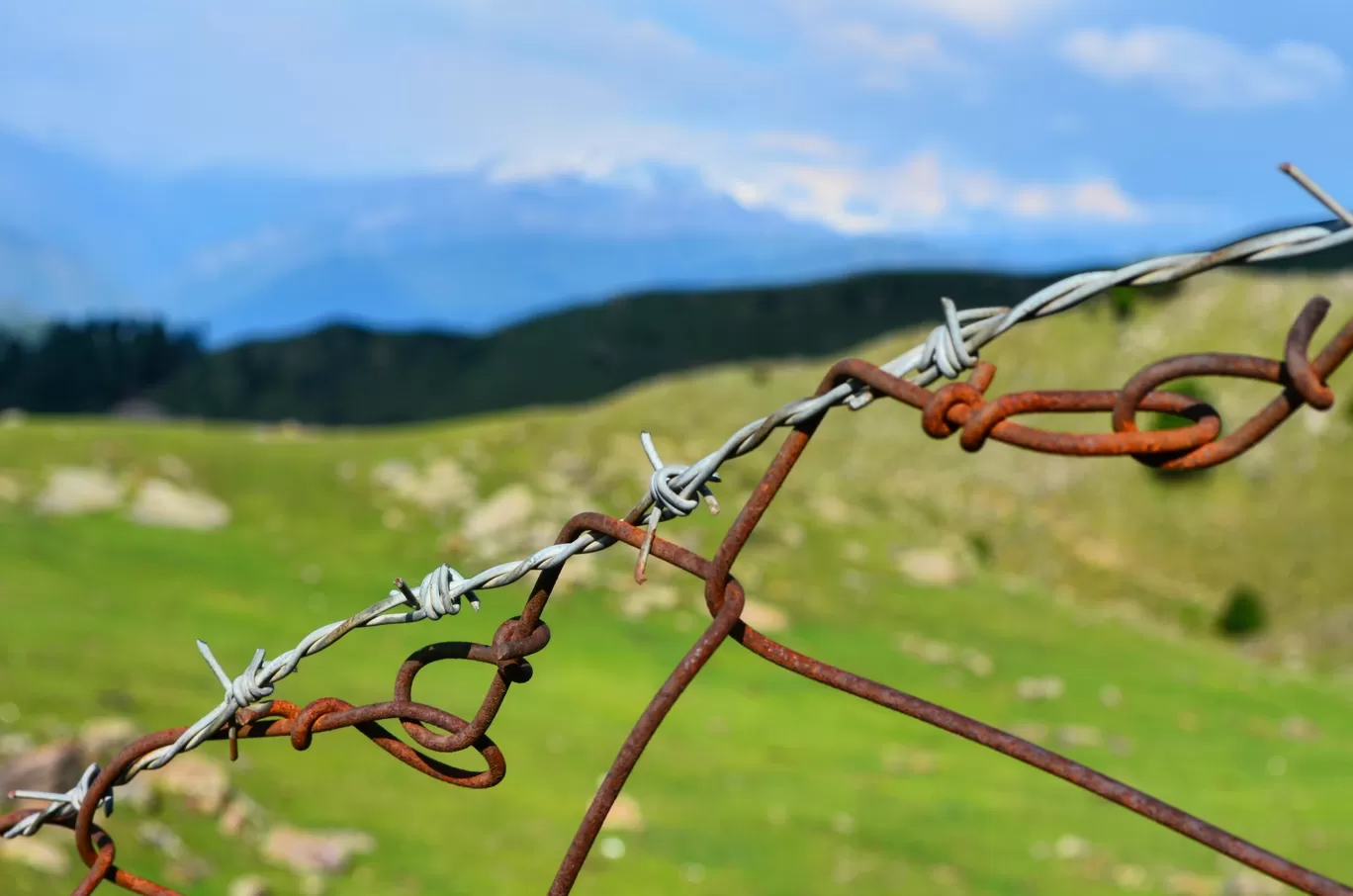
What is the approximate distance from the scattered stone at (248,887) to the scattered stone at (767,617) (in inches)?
399

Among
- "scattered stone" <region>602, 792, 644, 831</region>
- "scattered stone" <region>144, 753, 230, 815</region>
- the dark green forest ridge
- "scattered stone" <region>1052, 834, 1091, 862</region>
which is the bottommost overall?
"scattered stone" <region>144, 753, 230, 815</region>

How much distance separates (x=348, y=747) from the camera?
39.1 feet

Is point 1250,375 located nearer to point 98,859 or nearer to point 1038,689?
point 98,859

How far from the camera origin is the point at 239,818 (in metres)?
9.42

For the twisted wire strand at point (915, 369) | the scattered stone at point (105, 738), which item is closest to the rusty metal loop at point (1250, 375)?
the twisted wire strand at point (915, 369)

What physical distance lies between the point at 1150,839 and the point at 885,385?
11852 millimetres

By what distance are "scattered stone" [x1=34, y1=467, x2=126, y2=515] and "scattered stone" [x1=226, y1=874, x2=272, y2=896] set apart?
1150cm

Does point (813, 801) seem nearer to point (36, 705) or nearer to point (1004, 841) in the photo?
point (1004, 841)

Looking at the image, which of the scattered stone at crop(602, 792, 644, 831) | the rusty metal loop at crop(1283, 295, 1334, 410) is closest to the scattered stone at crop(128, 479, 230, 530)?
the scattered stone at crop(602, 792, 644, 831)

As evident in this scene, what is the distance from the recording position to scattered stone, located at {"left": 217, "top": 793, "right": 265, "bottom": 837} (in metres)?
9.30

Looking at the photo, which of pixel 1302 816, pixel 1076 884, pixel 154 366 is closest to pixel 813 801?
pixel 1076 884

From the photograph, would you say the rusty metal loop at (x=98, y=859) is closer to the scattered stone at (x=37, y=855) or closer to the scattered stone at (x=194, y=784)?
the scattered stone at (x=37, y=855)

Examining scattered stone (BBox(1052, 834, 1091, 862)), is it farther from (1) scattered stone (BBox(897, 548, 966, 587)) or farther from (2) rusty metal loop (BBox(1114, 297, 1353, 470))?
(2) rusty metal loop (BBox(1114, 297, 1353, 470))

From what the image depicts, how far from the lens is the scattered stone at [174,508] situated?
1869 centimetres
